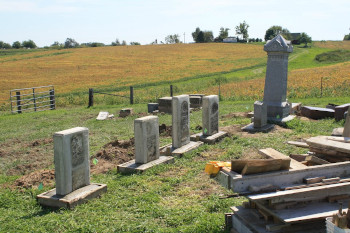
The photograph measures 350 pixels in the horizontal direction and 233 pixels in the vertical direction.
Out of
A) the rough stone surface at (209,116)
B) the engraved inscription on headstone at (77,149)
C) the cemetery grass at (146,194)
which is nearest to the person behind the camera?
the cemetery grass at (146,194)

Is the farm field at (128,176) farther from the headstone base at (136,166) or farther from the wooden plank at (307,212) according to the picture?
the wooden plank at (307,212)

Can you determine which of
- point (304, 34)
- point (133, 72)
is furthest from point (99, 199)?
point (304, 34)

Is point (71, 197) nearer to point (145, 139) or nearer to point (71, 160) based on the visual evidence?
point (71, 160)

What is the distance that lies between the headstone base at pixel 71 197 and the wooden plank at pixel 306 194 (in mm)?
3633

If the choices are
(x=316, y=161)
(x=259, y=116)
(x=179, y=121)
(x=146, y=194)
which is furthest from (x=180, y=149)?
(x=316, y=161)

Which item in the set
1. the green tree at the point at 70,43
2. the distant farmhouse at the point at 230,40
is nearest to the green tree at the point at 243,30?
the distant farmhouse at the point at 230,40

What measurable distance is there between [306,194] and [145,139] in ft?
16.5

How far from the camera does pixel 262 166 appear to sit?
5090mm

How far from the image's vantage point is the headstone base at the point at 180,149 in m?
10.4

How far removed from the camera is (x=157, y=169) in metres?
9.11

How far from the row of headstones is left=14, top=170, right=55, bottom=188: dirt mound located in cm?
114

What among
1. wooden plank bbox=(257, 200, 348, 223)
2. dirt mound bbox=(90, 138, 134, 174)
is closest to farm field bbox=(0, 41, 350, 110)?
dirt mound bbox=(90, 138, 134, 174)

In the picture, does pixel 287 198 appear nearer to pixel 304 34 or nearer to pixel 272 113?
pixel 272 113

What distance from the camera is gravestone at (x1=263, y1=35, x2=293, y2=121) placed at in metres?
14.2
